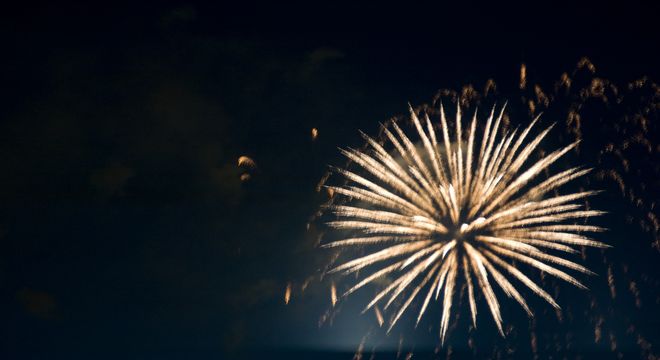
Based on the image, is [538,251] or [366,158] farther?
[366,158]

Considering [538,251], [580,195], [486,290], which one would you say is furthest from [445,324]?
[580,195]

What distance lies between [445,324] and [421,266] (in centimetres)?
202

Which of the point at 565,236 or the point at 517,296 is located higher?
the point at 565,236

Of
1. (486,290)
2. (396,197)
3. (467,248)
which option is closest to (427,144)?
(396,197)

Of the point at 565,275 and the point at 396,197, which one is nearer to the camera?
the point at 565,275

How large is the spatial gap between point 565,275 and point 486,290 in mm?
2590

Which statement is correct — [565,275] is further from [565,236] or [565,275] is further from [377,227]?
[377,227]

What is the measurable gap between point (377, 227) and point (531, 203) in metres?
5.06

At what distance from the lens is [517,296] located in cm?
2345

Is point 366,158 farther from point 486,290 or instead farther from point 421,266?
point 486,290

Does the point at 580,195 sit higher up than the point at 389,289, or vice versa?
the point at 580,195

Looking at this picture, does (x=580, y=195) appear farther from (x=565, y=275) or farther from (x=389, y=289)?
(x=389, y=289)

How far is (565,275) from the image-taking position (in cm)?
2352

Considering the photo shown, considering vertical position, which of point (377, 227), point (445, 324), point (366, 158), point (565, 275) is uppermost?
point (366, 158)
